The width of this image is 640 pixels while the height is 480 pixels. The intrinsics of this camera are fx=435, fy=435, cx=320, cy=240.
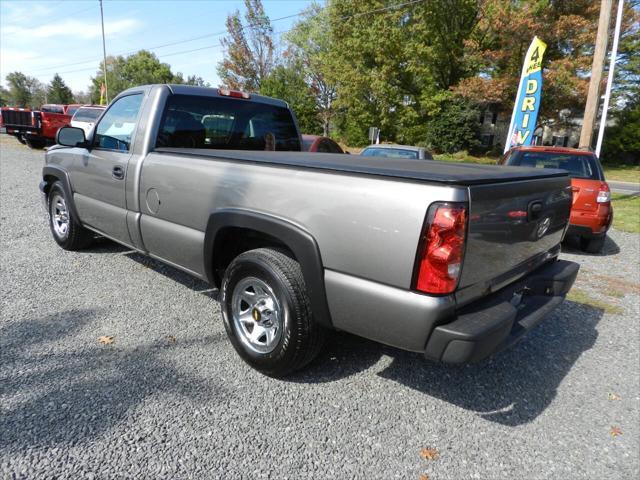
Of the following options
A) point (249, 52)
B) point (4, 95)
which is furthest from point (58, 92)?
point (249, 52)

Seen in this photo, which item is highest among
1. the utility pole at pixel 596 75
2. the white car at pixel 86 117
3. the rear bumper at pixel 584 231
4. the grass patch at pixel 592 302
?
the utility pole at pixel 596 75

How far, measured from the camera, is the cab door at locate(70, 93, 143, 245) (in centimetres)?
388

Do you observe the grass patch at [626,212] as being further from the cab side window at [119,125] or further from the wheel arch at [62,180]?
the wheel arch at [62,180]

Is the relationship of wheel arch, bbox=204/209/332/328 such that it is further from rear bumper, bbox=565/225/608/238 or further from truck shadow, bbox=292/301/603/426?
rear bumper, bbox=565/225/608/238

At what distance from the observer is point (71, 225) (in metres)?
4.99

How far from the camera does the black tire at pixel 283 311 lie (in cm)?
257

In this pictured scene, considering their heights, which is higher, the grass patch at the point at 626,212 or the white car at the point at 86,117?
the white car at the point at 86,117

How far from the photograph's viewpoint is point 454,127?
90.3ft

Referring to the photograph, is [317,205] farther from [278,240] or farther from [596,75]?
[596,75]

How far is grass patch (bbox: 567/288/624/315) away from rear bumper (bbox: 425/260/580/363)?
188 centimetres

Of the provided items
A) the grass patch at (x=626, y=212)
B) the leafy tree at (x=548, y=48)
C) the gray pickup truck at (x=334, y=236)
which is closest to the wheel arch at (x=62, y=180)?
the gray pickup truck at (x=334, y=236)

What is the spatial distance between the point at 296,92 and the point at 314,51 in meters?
6.87

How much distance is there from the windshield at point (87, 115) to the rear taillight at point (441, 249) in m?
16.5

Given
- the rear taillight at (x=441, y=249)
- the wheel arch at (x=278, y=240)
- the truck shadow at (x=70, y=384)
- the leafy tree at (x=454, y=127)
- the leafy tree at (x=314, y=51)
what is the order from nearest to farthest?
the rear taillight at (x=441, y=249) < the truck shadow at (x=70, y=384) < the wheel arch at (x=278, y=240) < the leafy tree at (x=454, y=127) < the leafy tree at (x=314, y=51)
